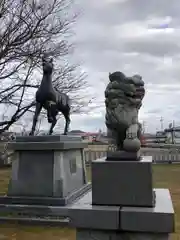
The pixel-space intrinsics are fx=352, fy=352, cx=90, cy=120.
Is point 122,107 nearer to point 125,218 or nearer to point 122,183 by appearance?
point 122,183

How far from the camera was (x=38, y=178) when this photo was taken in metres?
7.28

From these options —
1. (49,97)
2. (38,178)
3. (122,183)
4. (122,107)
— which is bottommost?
(38,178)

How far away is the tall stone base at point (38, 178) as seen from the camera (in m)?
7.02

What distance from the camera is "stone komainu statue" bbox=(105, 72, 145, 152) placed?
3707mm

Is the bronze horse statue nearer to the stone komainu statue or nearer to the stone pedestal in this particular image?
the stone komainu statue

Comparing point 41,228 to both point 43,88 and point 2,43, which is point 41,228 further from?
point 2,43

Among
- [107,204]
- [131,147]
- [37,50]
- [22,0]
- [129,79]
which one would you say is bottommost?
[107,204]

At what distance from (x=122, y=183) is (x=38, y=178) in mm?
4134

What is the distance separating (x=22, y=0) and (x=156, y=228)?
9714 mm

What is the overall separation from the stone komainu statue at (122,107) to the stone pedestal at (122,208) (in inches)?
14.1

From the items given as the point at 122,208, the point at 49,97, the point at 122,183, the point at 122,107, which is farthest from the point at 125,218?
the point at 49,97

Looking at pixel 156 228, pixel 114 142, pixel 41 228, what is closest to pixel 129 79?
pixel 114 142

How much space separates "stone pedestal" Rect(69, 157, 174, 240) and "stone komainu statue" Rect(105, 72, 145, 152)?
0.36m

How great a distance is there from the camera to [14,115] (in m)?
11.2
